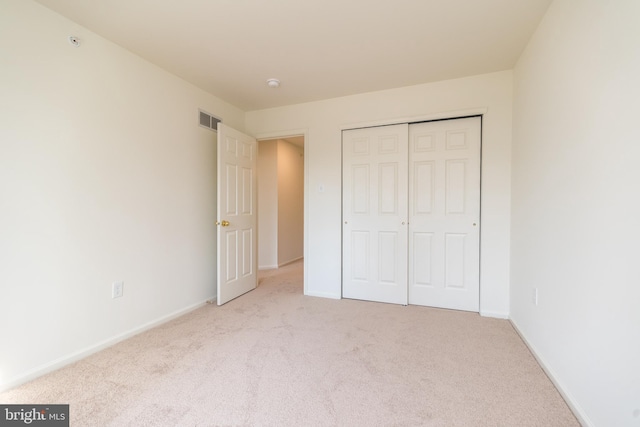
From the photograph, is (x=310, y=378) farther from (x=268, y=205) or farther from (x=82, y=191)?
(x=268, y=205)

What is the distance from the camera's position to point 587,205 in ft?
4.41

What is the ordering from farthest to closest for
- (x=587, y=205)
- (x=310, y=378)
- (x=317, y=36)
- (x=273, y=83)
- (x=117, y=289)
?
(x=273, y=83) < (x=117, y=289) < (x=317, y=36) < (x=310, y=378) < (x=587, y=205)

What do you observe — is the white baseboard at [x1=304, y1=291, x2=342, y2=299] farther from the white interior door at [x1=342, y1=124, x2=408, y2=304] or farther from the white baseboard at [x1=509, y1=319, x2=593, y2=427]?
the white baseboard at [x1=509, y1=319, x2=593, y2=427]

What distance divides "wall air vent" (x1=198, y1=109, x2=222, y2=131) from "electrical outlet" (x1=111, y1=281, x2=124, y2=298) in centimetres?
178

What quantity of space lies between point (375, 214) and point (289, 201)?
8.62 ft

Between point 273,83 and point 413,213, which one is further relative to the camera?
point 413,213

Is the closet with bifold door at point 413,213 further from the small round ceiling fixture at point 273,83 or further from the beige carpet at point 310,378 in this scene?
the small round ceiling fixture at point 273,83

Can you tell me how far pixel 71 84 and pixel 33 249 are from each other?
1.14 m

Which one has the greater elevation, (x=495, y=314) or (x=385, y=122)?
(x=385, y=122)

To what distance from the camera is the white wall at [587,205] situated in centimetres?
107

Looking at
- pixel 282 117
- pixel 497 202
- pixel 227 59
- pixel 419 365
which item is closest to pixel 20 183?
pixel 227 59

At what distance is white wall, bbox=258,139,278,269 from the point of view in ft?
16.6

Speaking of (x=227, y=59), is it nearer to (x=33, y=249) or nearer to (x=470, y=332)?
(x=33, y=249)

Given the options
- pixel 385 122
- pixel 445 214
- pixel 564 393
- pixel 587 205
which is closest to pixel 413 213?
pixel 445 214
